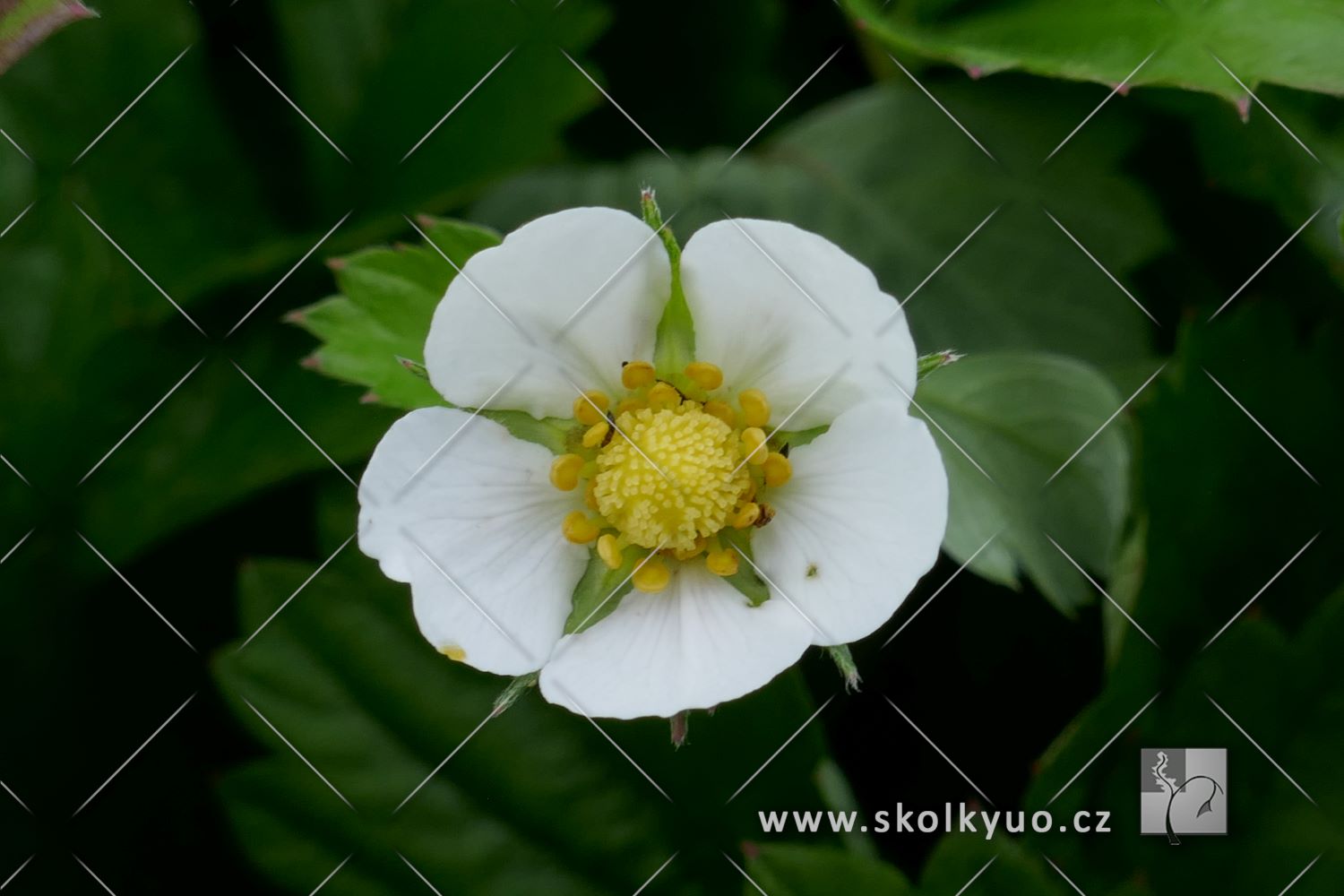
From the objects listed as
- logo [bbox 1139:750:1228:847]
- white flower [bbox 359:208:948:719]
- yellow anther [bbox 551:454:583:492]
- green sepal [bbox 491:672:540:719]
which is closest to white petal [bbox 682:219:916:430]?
white flower [bbox 359:208:948:719]

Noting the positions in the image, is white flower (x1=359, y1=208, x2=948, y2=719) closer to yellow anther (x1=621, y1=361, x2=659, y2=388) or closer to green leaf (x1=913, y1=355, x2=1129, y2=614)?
yellow anther (x1=621, y1=361, x2=659, y2=388)

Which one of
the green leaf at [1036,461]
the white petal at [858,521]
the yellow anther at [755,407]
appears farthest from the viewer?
the green leaf at [1036,461]

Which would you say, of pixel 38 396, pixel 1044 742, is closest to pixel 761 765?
pixel 1044 742

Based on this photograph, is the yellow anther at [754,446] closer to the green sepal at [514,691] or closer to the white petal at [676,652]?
the white petal at [676,652]

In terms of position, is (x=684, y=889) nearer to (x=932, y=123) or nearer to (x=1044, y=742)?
(x=1044, y=742)

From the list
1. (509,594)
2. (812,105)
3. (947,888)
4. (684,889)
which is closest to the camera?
(509,594)

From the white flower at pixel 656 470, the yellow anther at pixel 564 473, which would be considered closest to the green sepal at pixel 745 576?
the white flower at pixel 656 470
